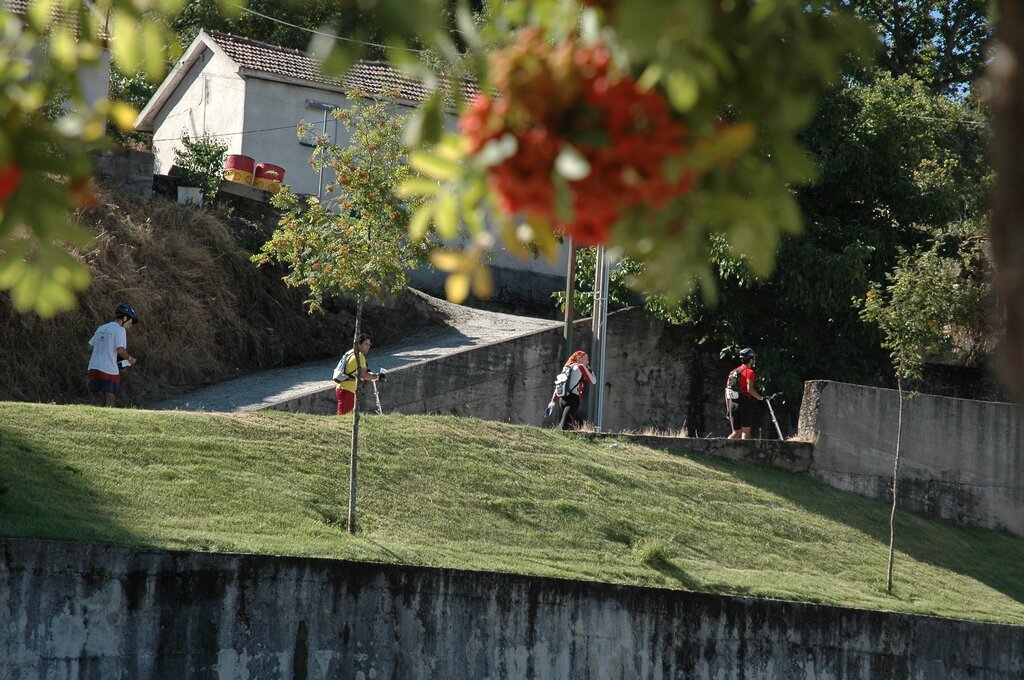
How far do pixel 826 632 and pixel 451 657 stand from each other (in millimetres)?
3550

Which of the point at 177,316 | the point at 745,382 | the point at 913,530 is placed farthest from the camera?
the point at 177,316

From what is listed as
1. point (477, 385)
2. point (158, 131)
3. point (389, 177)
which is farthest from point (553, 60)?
point (158, 131)

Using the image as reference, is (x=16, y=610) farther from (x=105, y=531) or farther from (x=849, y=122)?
(x=849, y=122)

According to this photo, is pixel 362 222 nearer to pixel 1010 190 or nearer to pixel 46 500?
pixel 46 500

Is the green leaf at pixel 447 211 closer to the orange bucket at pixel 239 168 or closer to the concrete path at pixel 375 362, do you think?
the concrete path at pixel 375 362

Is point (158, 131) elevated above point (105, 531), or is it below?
above

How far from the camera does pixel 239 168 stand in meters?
27.0

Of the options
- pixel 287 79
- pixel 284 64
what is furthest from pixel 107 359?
pixel 284 64

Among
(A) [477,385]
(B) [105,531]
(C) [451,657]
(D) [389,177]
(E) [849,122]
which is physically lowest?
(C) [451,657]

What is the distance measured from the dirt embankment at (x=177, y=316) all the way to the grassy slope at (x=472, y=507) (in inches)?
201

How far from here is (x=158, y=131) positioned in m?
35.6

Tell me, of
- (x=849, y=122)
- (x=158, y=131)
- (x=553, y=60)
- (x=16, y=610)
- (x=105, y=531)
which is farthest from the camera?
(x=158, y=131)

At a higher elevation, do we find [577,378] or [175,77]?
[175,77]

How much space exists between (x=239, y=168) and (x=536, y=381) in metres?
8.83
